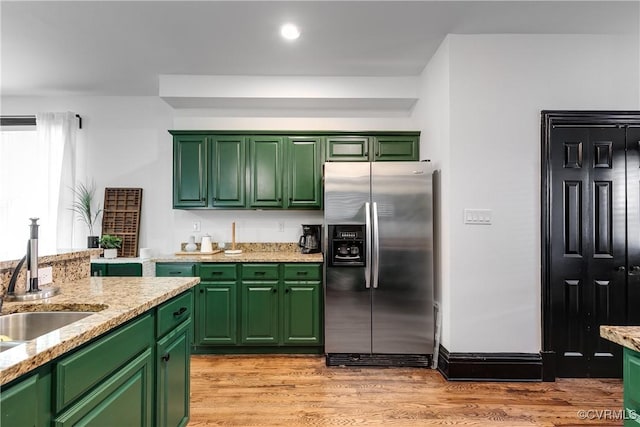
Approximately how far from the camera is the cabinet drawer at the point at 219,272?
3404 millimetres

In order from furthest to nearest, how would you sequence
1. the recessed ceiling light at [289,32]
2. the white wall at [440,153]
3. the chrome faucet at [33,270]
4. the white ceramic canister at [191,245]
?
the white ceramic canister at [191,245] < the white wall at [440,153] < the recessed ceiling light at [289,32] < the chrome faucet at [33,270]

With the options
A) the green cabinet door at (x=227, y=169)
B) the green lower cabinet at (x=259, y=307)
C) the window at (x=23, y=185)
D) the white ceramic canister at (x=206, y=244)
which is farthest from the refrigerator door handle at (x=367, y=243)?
the window at (x=23, y=185)

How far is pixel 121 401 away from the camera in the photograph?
1364 millimetres

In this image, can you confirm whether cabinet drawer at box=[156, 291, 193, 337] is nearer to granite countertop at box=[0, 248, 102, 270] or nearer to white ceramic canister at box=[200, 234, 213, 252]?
granite countertop at box=[0, 248, 102, 270]

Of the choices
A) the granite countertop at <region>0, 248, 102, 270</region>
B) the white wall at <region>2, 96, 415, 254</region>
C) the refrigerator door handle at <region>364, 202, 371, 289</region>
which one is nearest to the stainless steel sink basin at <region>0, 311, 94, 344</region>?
the granite countertop at <region>0, 248, 102, 270</region>

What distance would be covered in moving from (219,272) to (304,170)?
4.52 feet

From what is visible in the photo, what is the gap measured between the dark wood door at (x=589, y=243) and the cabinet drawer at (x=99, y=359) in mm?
2964

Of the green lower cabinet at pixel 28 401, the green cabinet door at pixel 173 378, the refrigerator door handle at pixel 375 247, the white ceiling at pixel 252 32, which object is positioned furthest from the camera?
the refrigerator door handle at pixel 375 247

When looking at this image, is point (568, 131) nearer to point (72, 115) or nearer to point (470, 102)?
point (470, 102)

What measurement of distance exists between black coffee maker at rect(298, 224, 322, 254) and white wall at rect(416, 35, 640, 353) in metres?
1.48

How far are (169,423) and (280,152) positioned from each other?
2678mm

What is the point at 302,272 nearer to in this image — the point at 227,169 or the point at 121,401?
the point at 227,169

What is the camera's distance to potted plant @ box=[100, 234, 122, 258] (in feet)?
12.6

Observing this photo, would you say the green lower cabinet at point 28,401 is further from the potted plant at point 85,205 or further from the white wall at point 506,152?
the potted plant at point 85,205
